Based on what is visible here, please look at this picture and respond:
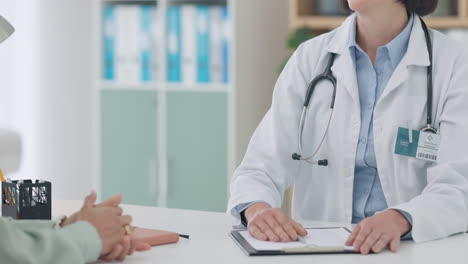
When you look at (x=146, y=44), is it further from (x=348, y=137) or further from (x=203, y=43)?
(x=348, y=137)

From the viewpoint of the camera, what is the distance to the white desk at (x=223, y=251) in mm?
1698

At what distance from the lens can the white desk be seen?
1698 millimetres

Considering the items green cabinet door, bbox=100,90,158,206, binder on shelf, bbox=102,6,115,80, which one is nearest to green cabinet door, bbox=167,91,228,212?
green cabinet door, bbox=100,90,158,206

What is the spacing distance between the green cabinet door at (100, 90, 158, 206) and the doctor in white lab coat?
2.16 meters

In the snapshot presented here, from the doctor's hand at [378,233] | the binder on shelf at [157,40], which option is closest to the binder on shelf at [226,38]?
the binder on shelf at [157,40]

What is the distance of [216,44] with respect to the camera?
4375 millimetres

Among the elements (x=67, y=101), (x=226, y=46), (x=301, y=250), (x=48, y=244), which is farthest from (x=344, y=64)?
(x=67, y=101)

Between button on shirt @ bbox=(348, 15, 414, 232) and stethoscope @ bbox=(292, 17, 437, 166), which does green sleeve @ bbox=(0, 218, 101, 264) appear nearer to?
stethoscope @ bbox=(292, 17, 437, 166)

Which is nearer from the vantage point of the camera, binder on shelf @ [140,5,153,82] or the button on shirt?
the button on shirt

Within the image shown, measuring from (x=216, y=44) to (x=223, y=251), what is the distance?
271 centimetres

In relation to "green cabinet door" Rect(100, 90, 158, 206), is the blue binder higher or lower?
higher

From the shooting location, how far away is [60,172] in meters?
5.02

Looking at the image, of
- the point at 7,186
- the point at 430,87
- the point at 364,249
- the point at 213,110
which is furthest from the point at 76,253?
the point at 213,110

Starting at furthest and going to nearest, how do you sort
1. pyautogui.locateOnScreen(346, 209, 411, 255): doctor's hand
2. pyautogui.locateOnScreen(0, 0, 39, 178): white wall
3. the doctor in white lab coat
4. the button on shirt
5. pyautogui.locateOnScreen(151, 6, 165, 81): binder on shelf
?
pyautogui.locateOnScreen(0, 0, 39, 178): white wall < pyautogui.locateOnScreen(151, 6, 165, 81): binder on shelf < the button on shirt < the doctor in white lab coat < pyautogui.locateOnScreen(346, 209, 411, 255): doctor's hand
